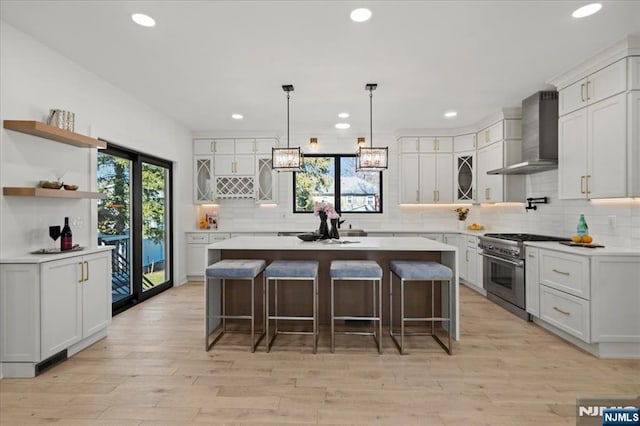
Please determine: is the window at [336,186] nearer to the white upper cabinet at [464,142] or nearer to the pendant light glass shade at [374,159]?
the white upper cabinet at [464,142]

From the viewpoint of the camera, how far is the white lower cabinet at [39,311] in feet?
8.15

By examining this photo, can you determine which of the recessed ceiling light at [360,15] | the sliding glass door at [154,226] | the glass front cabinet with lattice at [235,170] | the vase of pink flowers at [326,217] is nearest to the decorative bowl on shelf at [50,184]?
the sliding glass door at [154,226]

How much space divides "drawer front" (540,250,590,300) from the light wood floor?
1.76ft

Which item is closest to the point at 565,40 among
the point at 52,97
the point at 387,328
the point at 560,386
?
the point at 560,386

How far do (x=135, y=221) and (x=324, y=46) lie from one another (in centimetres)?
338

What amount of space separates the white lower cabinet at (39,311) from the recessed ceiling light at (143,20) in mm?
1962

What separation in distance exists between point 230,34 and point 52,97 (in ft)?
5.71

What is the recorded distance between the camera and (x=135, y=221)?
4578 millimetres

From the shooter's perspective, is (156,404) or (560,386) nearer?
(156,404)

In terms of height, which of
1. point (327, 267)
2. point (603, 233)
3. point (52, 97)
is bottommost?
point (327, 267)

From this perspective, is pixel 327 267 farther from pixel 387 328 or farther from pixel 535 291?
pixel 535 291

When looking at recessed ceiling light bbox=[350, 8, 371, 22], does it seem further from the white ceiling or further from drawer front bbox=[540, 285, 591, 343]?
drawer front bbox=[540, 285, 591, 343]

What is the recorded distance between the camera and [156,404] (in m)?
2.21

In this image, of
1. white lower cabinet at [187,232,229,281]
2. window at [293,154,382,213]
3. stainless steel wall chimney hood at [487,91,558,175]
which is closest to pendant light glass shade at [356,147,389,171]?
stainless steel wall chimney hood at [487,91,558,175]
